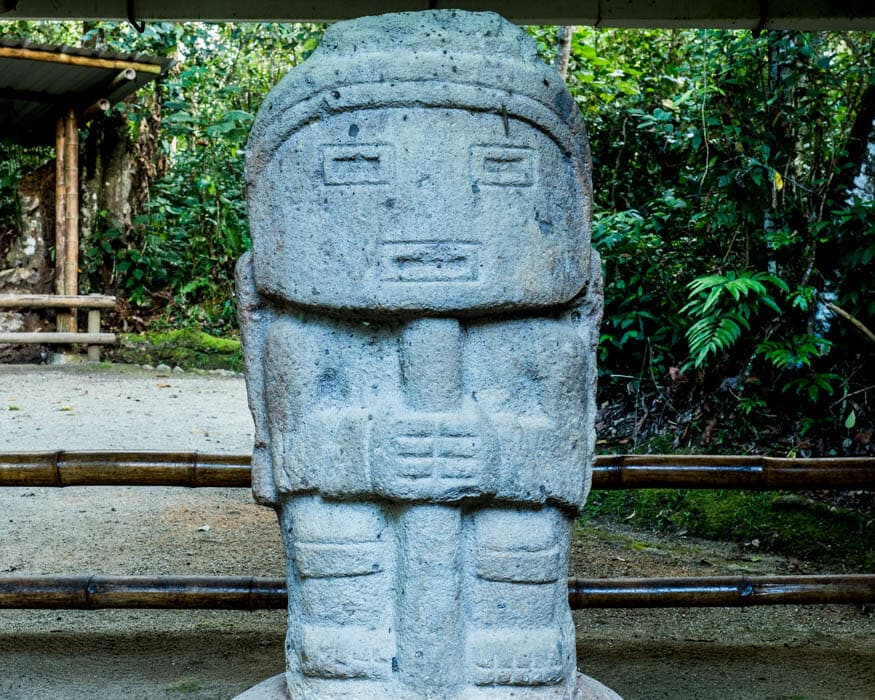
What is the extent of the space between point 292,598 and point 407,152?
112 cm

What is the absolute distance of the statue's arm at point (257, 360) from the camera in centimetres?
241

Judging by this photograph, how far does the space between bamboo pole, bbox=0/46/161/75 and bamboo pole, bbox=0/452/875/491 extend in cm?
524

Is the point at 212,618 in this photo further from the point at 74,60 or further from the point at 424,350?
Answer: the point at 74,60

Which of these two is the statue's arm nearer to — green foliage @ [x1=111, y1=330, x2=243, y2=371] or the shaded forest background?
the shaded forest background

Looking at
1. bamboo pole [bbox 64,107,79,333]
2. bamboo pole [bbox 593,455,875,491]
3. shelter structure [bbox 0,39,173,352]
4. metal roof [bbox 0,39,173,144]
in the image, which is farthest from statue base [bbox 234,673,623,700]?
bamboo pole [bbox 64,107,79,333]

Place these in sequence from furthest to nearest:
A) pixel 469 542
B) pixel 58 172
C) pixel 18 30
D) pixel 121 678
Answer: pixel 18 30 → pixel 58 172 → pixel 121 678 → pixel 469 542

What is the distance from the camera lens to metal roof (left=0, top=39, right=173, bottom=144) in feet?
25.4

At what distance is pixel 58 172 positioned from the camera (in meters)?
9.16

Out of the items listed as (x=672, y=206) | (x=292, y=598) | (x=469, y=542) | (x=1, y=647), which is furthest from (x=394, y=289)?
(x=672, y=206)

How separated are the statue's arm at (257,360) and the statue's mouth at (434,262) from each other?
1.40 feet

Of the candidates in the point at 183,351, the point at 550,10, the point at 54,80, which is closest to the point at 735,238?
the point at 550,10

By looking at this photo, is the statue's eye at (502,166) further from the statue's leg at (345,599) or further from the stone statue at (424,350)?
the statue's leg at (345,599)

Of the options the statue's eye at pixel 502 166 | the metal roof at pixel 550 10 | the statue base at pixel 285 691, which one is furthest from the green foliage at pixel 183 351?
the statue's eye at pixel 502 166

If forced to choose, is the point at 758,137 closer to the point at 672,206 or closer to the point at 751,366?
the point at 672,206
